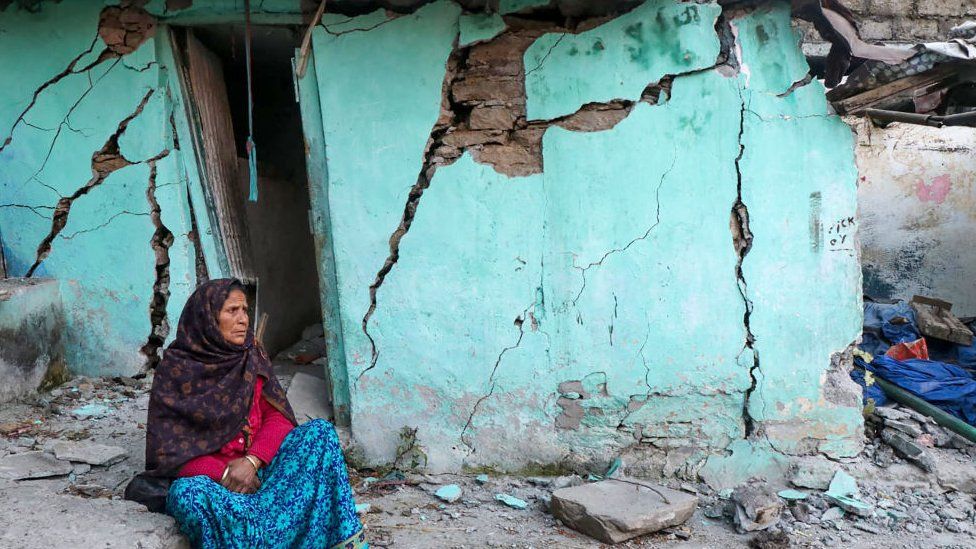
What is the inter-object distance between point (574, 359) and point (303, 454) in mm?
1417

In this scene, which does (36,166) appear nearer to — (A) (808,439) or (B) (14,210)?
(B) (14,210)

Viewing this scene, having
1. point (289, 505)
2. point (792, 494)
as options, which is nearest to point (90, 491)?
point (289, 505)

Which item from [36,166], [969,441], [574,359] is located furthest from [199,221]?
[969,441]

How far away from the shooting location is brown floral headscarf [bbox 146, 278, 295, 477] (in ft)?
7.65

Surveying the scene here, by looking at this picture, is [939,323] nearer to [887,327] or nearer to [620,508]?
[887,327]

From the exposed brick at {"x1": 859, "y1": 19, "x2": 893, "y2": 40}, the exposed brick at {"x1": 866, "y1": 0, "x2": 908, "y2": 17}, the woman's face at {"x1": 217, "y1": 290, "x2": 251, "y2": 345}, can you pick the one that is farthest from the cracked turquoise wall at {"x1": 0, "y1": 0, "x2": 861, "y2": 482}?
the exposed brick at {"x1": 866, "y1": 0, "x2": 908, "y2": 17}

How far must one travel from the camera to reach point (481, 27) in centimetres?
319

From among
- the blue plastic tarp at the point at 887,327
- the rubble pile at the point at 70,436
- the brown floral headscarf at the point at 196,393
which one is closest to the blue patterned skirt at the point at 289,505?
the brown floral headscarf at the point at 196,393

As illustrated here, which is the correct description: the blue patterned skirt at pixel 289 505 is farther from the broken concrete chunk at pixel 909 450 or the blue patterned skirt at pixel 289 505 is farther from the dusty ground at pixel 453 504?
the broken concrete chunk at pixel 909 450

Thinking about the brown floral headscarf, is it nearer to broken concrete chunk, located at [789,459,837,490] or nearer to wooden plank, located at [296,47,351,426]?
wooden plank, located at [296,47,351,426]

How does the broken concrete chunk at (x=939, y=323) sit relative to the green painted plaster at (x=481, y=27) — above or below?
below

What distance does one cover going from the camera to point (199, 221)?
352 centimetres

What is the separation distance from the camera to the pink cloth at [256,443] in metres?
2.35

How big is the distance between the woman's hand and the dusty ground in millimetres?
227
